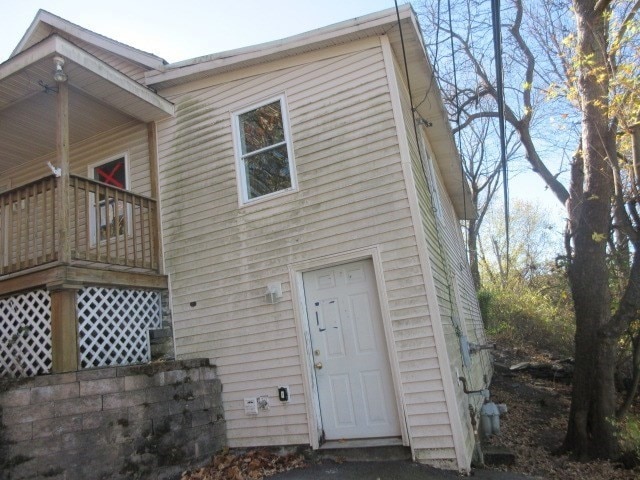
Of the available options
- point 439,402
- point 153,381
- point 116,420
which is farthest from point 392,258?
point 116,420

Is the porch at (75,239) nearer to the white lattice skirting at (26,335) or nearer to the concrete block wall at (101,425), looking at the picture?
the white lattice skirting at (26,335)

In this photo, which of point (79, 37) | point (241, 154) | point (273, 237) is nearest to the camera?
point (273, 237)

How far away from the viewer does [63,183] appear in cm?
561

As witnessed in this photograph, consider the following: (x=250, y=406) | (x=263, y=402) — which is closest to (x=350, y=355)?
(x=263, y=402)

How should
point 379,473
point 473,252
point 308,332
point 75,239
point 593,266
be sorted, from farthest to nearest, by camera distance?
point 473,252 → point 593,266 → point 308,332 → point 75,239 → point 379,473

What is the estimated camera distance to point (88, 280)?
18.5 ft

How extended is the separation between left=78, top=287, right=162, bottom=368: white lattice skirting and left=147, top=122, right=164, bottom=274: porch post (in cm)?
63

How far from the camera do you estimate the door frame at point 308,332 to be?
5.14 m

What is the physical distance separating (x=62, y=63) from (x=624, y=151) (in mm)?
8558

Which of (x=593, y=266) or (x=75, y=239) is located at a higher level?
(x=75, y=239)

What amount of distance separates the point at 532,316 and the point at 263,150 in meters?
13.8

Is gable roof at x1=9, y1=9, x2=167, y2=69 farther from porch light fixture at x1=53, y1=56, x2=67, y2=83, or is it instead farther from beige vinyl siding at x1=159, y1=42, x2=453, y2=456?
porch light fixture at x1=53, y1=56, x2=67, y2=83

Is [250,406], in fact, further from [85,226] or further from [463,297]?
[463,297]

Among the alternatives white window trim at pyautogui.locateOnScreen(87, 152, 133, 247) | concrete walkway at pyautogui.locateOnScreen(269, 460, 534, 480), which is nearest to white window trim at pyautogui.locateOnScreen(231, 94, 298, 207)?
white window trim at pyautogui.locateOnScreen(87, 152, 133, 247)
